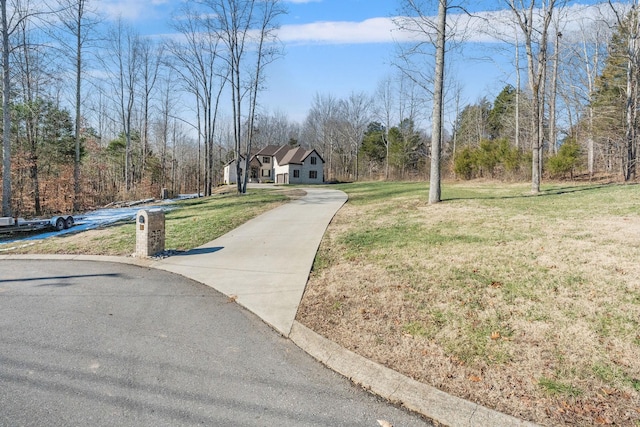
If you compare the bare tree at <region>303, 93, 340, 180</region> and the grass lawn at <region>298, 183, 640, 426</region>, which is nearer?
the grass lawn at <region>298, 183, 640, 426</region>

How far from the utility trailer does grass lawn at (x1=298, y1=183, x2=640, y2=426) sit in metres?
10.2

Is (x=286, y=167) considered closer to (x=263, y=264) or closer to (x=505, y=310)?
(x=263, y=264)

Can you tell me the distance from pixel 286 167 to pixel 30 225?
36.9m

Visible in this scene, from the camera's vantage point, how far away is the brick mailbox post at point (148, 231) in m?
7.16

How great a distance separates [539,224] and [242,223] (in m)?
7.48

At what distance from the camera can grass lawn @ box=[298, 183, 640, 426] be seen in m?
2.62

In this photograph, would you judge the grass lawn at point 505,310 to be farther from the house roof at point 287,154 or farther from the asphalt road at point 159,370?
the house roof at point 287,154

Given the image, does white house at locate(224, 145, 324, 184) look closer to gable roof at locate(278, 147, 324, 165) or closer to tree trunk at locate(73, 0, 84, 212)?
gable roof at locate(278, 147, 324, 165)

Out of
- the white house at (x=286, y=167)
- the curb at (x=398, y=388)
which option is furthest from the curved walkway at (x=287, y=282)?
the white house at (x=286, y=167)

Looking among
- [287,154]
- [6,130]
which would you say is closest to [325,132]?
[287,154]

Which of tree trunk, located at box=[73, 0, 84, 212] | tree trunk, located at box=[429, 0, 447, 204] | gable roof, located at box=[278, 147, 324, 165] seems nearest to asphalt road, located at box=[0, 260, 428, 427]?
tree trunk, located at box=[429, 0, 447, 204]

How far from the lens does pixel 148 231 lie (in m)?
7.26

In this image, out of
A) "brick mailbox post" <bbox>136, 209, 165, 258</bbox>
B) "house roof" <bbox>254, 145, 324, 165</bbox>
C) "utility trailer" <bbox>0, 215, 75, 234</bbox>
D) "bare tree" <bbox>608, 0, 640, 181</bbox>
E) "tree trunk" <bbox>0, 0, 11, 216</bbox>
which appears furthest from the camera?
"house roof" <bbox>254, 145, 324, 165</bbox>

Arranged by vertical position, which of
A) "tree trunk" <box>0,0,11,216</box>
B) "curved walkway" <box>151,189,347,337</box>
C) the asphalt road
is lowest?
the asphalt road
